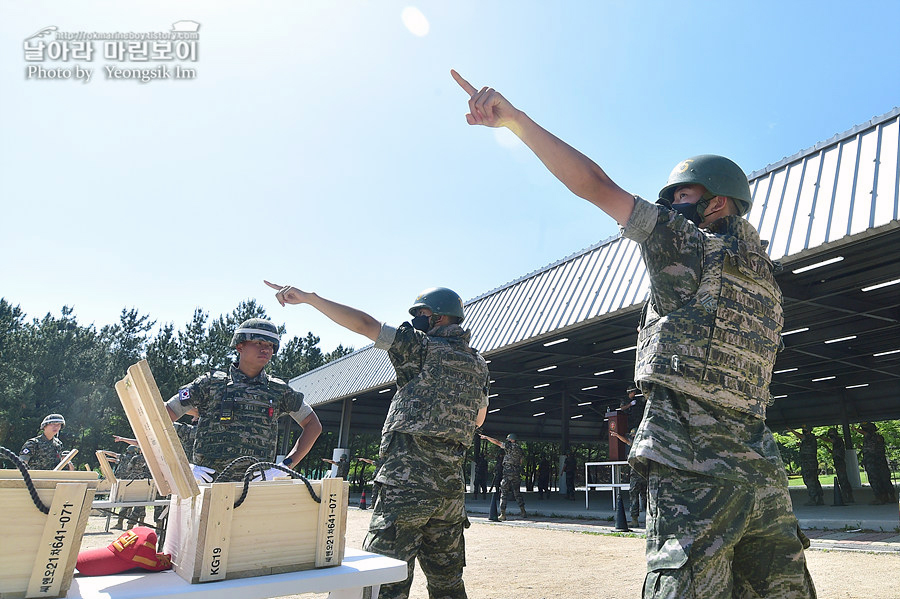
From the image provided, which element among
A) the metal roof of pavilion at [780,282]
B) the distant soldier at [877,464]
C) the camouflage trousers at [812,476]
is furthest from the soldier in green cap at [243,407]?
the distant soldier at [877,464]

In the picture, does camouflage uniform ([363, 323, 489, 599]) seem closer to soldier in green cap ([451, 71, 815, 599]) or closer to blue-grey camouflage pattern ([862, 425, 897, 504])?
soldier in green cap ([451, 71, 815, 599])

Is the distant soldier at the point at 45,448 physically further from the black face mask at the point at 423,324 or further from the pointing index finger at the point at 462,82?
the pointing index finger at the point at 462,82

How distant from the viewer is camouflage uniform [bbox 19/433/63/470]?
1086cm

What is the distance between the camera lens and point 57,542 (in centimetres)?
136

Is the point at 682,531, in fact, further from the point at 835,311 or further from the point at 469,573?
the point at 835,311

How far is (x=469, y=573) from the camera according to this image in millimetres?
6336

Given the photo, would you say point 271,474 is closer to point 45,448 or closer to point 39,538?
point 39,538

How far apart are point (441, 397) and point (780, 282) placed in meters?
9.60

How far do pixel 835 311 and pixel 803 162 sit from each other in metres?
6.25

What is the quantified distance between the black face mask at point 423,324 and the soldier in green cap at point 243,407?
3.14 ft

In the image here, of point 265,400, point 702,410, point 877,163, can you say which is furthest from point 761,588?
point 877,163

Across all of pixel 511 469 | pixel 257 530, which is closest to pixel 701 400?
pixel 257 530

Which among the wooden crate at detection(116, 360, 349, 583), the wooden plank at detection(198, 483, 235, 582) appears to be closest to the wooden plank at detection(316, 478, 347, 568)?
the wooden crate at detection(116, 360, 349, 583)

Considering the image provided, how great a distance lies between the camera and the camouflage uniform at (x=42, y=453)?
1086cm
